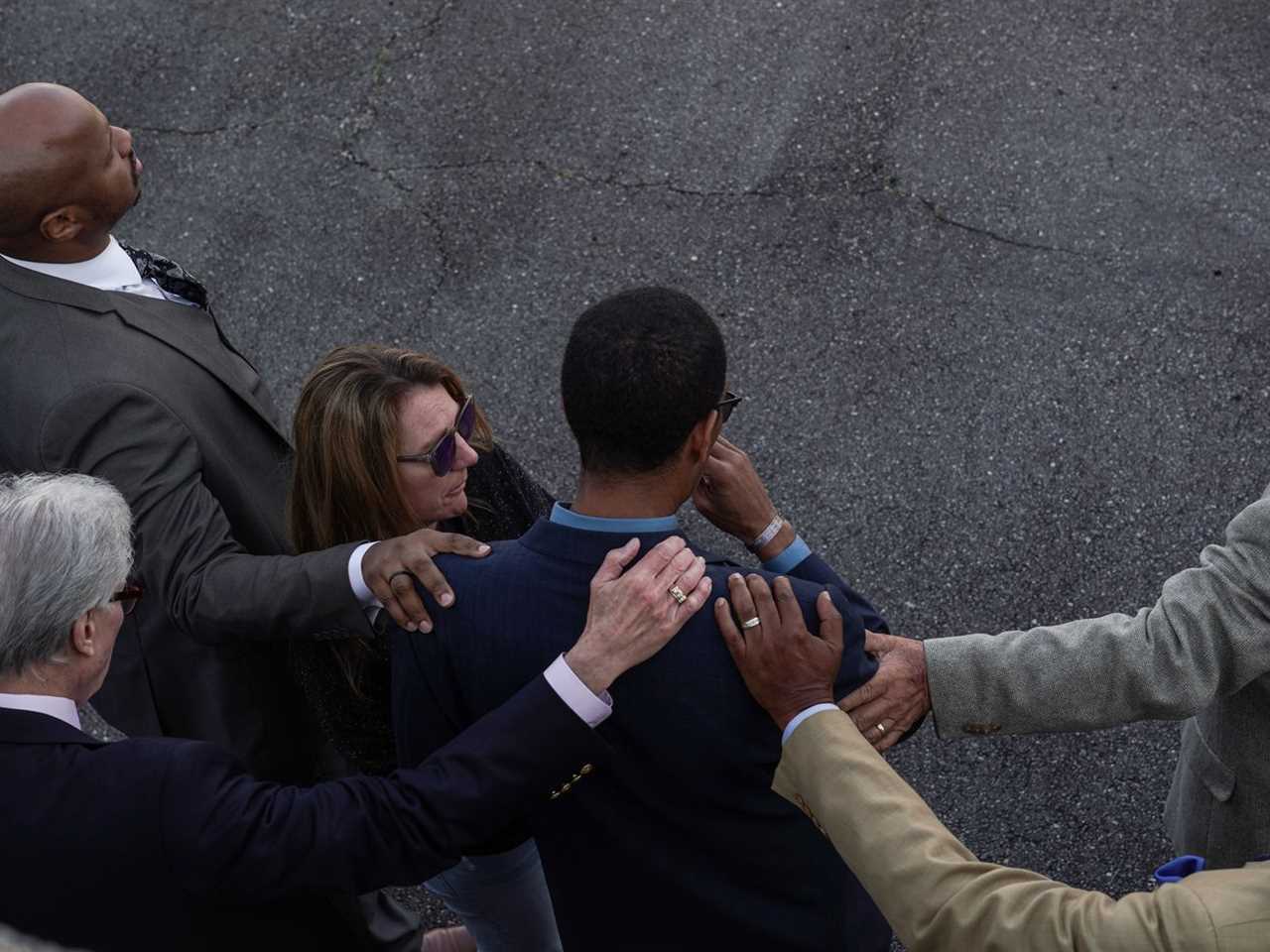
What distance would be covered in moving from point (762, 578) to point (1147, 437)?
2666 millimetres

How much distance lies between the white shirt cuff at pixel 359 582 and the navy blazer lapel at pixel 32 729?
1.90 ft

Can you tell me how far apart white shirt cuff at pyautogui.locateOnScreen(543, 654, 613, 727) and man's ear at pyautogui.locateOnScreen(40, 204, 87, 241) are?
1.56m

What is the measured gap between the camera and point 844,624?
6.57ft

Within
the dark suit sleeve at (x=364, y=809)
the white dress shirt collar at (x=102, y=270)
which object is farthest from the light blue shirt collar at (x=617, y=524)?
the white dress shirt collar at (x=102, y=270)

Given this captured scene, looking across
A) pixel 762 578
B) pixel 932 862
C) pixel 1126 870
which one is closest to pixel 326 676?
pixel 762 578

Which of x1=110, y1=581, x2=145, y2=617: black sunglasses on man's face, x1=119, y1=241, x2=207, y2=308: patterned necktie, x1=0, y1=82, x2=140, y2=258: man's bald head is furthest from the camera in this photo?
x1=119, y1=241, x2=207, y2=308: patterned necktie

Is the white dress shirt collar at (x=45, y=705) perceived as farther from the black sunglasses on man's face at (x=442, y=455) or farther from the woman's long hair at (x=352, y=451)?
the black sunglasses on man's face at (x=442, y=455)

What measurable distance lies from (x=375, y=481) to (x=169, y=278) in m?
0.87

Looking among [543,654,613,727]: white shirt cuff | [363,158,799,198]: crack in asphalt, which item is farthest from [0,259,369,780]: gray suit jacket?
[363,158,799,198]: crack in asphalt

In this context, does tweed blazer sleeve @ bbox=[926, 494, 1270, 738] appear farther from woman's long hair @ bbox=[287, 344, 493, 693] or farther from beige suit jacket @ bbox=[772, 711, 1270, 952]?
woman's long hair @ bbox=[287, 344, 493, 693]

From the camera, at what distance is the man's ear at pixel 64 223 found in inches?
105

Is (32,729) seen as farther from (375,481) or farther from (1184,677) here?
(1184,677)

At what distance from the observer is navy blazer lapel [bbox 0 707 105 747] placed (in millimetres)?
1880

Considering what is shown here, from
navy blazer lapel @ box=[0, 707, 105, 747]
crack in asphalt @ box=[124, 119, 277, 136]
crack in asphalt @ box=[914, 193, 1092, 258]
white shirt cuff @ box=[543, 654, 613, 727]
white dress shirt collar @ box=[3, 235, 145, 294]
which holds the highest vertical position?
white dress shirt collar @ box=[3, 235, 145, 294]
